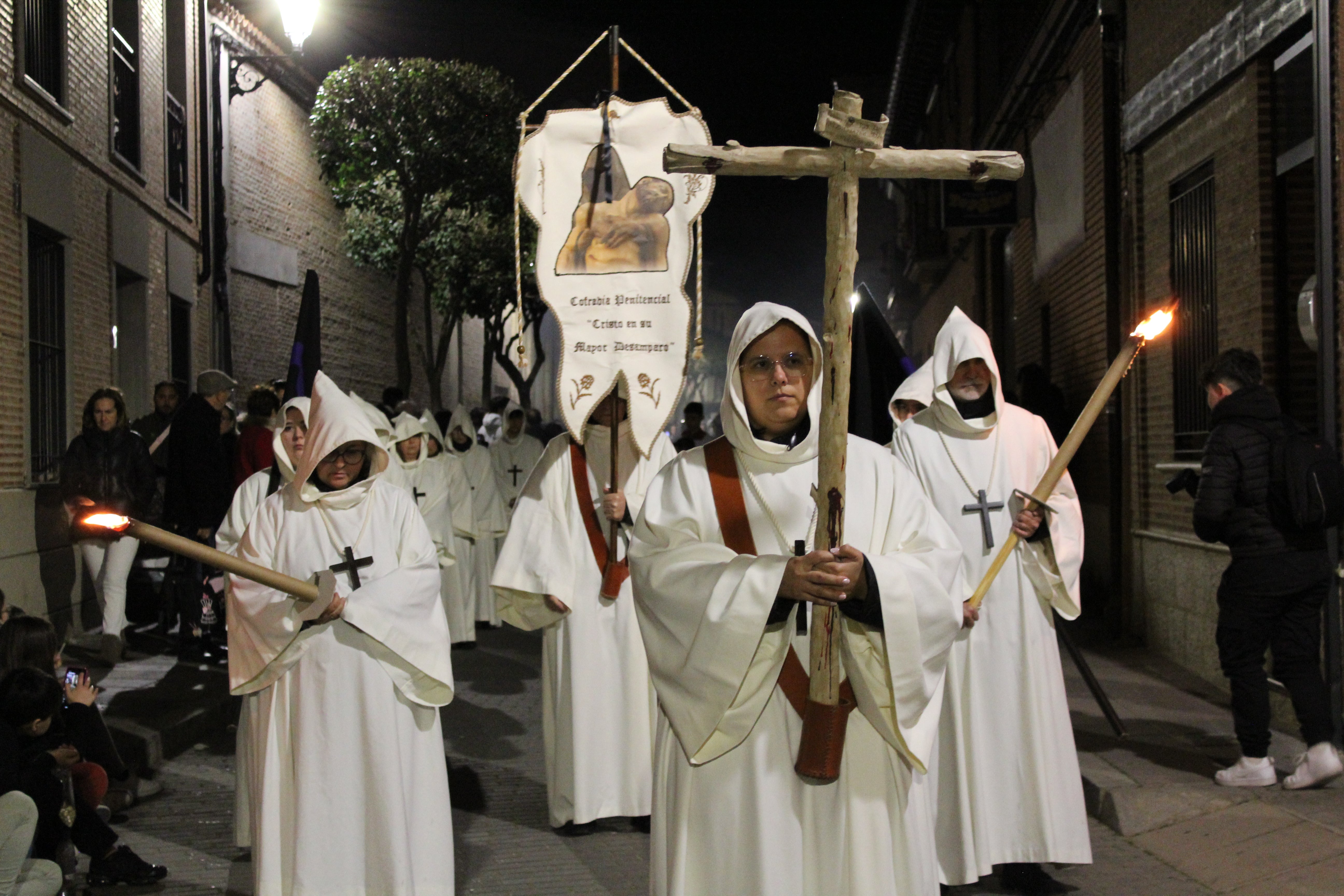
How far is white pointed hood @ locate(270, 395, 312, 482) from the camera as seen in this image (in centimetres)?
543

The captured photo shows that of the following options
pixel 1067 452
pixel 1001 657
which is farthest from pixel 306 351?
pixel 1067 452

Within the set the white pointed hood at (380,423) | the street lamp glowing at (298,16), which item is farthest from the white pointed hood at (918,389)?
the street lamp glowing at (298,16)

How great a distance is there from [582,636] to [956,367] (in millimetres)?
2413

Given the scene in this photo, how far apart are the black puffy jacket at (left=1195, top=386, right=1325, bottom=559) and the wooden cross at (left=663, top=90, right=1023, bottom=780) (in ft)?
12.1

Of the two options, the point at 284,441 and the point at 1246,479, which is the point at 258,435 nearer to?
the point at 284,441

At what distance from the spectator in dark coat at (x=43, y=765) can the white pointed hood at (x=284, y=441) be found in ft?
3.97

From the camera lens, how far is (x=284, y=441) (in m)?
5.54

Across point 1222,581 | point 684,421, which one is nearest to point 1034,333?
point 684,421

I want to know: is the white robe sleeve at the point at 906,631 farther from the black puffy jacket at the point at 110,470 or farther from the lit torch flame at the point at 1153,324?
the black puffy jacket at the point at 110,470

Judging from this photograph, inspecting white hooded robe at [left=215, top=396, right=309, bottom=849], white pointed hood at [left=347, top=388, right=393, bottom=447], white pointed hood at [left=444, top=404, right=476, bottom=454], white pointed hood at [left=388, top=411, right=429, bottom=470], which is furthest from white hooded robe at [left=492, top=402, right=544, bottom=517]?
white hooded robe at [left=215, top=396, right=309, bottom=849]

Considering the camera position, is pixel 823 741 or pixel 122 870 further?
pixel 122 870

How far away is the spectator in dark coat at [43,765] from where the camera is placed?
467 cm

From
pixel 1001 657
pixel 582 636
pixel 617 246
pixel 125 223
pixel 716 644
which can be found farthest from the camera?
pixel 125 223

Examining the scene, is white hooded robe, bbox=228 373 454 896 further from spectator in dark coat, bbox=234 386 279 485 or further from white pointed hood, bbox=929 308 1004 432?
spectator in dark coat, bbox=234 386 279 485
